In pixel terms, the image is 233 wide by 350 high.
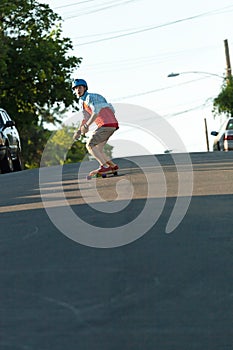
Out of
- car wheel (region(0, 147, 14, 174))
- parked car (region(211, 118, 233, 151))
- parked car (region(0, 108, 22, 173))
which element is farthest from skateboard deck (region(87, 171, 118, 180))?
parked car (region(211, 118, 233, 151))

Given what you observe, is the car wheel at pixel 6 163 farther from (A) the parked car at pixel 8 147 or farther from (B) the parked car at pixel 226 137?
(B) the parked car at pixel 226 137

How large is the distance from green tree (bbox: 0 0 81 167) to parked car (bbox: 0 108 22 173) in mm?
29230

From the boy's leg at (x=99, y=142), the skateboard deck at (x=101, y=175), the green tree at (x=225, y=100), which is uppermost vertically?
the boy's leg at (x=99, y=142)

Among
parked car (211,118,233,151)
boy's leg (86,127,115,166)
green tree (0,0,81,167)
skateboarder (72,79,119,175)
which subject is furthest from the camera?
green tree (0,0,81,167)

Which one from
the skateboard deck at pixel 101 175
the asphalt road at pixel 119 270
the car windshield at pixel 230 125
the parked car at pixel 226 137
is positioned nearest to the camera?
the asphalt road at pixel 119 270

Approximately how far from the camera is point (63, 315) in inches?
302

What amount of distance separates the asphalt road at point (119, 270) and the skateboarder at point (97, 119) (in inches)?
85.8

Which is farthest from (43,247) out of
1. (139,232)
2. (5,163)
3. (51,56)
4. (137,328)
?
(51,56)

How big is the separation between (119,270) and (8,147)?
21.3m

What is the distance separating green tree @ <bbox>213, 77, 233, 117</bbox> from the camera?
69.4 meters

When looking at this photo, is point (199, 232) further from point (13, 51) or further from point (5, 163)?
point (13, 51)

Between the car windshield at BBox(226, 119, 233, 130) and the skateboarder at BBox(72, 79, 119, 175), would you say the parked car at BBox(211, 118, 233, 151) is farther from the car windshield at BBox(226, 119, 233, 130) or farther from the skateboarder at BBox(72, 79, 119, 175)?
the skateboarder at BBox(72, 79, 119, 175)

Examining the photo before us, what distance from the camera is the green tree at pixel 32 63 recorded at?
205 ft

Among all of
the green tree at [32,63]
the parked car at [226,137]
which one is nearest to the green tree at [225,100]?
the green tree at [32,63]
